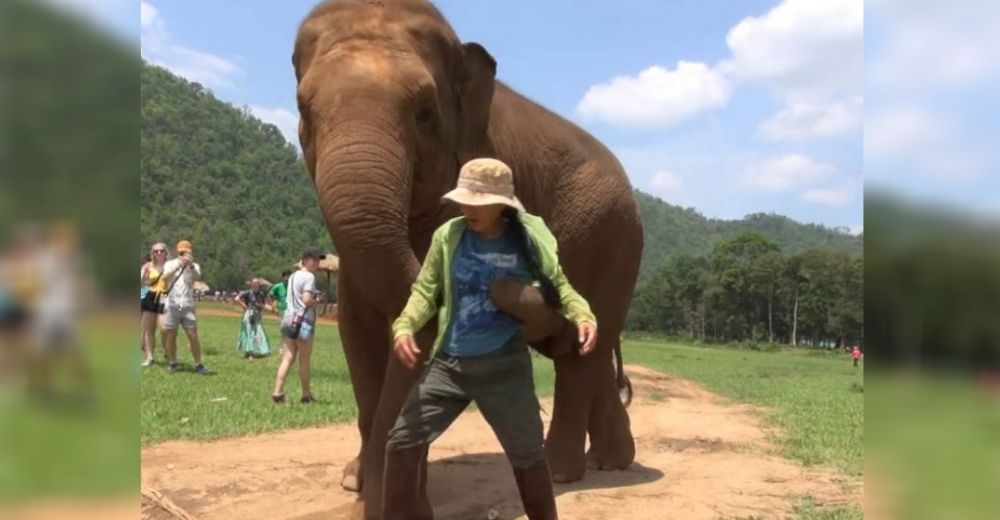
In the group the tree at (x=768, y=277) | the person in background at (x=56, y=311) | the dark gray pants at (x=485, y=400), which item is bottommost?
the dark gray pants at (x=485, y=400)

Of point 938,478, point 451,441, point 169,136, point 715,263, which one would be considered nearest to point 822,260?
point 715,263

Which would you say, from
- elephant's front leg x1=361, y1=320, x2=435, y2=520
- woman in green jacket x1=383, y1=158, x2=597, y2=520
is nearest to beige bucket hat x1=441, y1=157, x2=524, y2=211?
woman in green jacket x1=383, y1=158, x2=597, y2=520

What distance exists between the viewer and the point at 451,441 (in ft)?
25.0

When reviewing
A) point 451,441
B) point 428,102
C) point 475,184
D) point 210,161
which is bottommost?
point 451,441

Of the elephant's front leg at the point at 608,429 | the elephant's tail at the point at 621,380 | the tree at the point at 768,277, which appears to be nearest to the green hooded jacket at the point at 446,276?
the elephant's front leg at the point at 608,429

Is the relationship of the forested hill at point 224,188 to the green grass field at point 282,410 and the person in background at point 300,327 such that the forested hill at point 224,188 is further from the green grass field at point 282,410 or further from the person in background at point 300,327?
the person in background at point 300,327

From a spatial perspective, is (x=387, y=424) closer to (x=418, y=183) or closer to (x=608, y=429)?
(x=418, y=183)

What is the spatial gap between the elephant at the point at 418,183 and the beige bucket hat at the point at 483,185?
0.42 metres

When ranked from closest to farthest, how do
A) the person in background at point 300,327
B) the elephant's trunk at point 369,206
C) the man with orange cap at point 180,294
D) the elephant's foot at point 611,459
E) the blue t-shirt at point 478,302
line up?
the blue t-shirt at point 478,302
the elephant's trunk at point 369,206
the elephant's foot at point 611,459
the person in background at point 300,327
the man with orange cap at point 180,294

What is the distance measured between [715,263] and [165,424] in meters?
80.4

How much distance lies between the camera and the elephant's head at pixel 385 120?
381 centimetres

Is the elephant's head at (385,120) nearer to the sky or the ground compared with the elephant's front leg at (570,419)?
nearer to the sky

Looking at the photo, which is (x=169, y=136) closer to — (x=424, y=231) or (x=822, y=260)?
(x=822, y=260)

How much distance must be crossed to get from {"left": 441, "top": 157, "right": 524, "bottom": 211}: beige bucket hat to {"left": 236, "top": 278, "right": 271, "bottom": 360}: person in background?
1207 cm
